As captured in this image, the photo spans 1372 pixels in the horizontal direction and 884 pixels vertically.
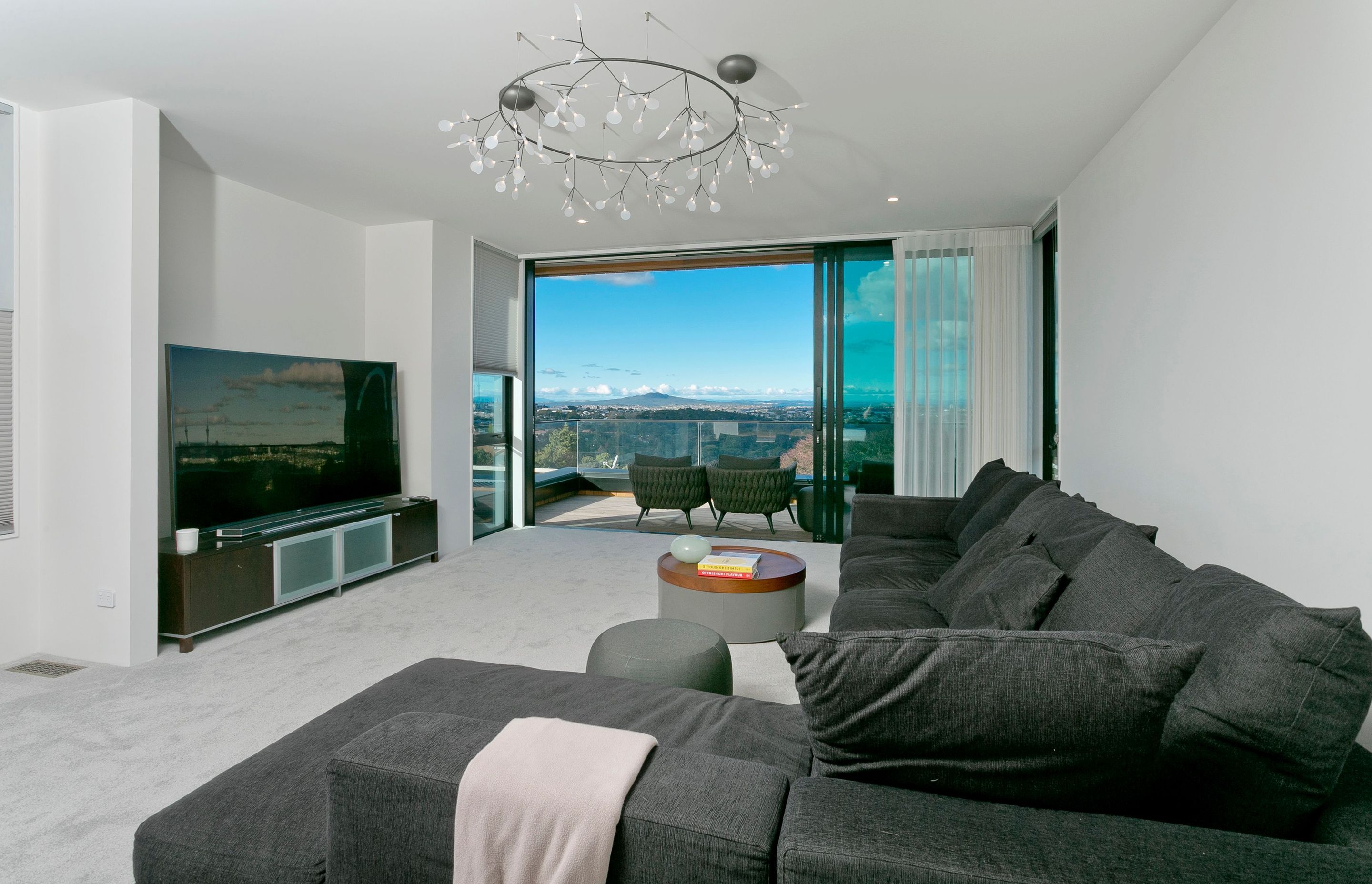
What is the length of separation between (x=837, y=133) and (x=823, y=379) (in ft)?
8.68

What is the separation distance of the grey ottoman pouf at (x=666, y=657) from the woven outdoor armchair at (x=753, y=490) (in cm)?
380

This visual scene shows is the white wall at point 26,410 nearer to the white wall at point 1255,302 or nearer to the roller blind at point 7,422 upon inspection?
the roller blind at point 7,422

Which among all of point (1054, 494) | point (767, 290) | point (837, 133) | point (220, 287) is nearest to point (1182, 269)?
point (1054, 494)

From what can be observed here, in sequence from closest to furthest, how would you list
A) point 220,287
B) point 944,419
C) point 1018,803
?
point 1018,803 < point 220,287 < point 944,419

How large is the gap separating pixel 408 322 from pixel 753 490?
317 centimetres

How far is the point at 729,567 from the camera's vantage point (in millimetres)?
3422

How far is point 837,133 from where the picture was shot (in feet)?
11.9

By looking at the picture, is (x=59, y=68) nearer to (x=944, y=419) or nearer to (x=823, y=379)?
(x=823, y=379)

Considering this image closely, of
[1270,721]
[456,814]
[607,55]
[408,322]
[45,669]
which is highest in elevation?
[607,55]

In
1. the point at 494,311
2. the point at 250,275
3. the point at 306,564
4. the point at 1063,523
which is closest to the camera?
the point at 1063,523

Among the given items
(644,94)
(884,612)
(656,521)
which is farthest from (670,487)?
(884,612)

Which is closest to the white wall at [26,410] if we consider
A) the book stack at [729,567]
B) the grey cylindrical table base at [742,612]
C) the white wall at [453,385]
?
the white wall at [453,385]

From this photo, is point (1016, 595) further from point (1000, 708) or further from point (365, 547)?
point (365, 547)

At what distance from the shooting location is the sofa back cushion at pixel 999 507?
3213mm
